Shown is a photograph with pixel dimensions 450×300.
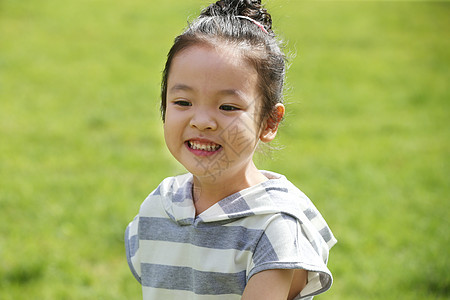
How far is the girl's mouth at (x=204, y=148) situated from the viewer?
5.53 feet

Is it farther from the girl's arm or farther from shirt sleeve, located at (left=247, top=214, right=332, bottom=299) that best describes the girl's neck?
the girl's arm

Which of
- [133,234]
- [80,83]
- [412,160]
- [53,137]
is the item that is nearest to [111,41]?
[80,83]

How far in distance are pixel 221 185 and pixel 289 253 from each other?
0.33 metres

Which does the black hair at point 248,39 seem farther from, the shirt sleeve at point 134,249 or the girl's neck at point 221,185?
the shirt sleeve at point 134,249

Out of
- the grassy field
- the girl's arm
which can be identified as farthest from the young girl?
the grassy field

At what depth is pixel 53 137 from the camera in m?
5.75

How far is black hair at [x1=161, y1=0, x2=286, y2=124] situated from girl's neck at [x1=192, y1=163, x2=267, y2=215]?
0.61ft

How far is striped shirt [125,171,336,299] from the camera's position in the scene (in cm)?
162

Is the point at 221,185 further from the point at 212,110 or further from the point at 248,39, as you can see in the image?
the point at 248,39

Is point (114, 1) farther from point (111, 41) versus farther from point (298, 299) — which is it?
point (298, 299)

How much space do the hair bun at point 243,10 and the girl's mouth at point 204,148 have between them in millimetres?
442

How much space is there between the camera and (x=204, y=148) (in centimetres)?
169

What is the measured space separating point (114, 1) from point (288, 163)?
7385 mm

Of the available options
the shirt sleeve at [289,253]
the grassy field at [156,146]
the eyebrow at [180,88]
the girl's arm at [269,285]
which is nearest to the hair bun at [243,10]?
the grassy field at [156,146]
